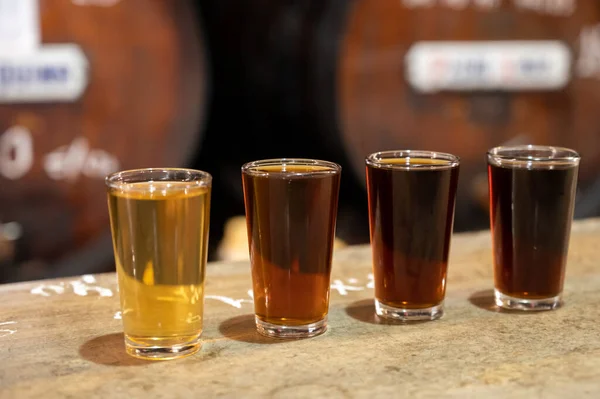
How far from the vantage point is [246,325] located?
0.89 m

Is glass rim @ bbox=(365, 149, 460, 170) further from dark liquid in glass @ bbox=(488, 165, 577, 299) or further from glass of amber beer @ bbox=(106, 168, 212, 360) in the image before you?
glass of amber beer @ bbox=(106, 168, 212, 360)

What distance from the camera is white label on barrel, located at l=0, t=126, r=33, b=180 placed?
1.54 metres

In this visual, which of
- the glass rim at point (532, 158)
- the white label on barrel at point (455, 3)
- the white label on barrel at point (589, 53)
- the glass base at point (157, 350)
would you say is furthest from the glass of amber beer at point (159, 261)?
the white label on barrel at point (589, 53)

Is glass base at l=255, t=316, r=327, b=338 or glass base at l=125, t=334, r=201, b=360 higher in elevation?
glass base at l=125, t=334, r=201, b=360

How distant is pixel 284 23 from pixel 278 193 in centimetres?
92

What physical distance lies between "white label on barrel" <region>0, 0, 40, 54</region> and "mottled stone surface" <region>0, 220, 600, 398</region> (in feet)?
2.12

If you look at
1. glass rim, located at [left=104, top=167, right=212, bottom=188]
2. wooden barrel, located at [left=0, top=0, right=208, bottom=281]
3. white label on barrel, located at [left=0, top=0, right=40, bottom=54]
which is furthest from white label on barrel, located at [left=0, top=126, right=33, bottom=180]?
glass rim, located at [left=104, top=167, right=212, bottom=188]

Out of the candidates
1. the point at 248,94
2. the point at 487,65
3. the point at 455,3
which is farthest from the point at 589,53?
the point at 248,94

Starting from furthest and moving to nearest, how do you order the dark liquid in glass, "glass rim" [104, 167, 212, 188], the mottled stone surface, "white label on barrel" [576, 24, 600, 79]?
1. "white label on barrel" [576, 24, 600, 79]
2. the dark liquid in glass
3. "glass rim" [104, 167, 212, 188]
4. the mottled stone surface

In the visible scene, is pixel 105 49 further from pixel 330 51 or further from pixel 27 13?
pixel 330 51

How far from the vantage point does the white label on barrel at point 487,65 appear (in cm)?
176

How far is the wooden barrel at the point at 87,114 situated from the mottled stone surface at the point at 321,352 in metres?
0.59

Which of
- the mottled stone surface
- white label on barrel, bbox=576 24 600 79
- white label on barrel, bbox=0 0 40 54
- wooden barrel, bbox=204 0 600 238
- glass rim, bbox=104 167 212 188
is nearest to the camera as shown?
the mottled stone surface

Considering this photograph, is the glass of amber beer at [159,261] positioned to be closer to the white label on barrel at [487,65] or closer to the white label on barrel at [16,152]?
the white label on barrel at [16,152]
